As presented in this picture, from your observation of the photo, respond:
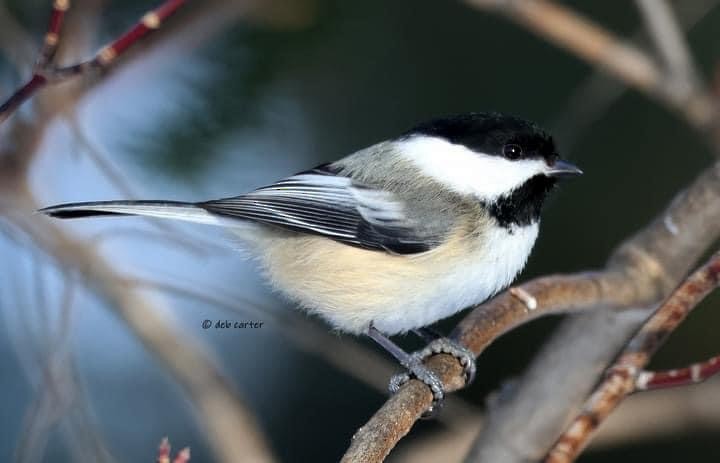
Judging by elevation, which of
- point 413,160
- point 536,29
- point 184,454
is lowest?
point 184,454

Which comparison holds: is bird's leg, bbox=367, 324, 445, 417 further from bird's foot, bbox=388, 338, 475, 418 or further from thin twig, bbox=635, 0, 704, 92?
thin twig, bbox=635, 0, 704, 92

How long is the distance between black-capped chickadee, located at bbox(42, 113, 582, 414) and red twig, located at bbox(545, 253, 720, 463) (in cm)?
31

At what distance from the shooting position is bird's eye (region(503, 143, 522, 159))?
157 centimetres

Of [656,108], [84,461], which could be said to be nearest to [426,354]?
[84,461]

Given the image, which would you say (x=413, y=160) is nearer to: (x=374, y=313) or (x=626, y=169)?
(x=374, y=313)

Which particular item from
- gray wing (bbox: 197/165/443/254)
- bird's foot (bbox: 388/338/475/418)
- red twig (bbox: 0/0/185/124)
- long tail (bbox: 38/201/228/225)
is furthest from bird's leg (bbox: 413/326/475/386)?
red twig (bbox: 0/0/185/124)

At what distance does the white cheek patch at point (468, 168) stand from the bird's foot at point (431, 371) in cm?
27

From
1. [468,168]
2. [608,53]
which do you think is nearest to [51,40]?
[468,168]

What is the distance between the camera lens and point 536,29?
1.87 metres

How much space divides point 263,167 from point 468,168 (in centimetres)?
42

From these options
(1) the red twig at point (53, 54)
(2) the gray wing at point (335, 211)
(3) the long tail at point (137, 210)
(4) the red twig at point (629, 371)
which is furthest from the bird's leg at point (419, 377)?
(1) the red twig at point (53, 54)

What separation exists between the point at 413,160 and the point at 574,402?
510 mm

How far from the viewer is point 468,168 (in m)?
1.60

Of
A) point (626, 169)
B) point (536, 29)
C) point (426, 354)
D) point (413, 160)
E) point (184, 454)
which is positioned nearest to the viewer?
point (184, 454)
